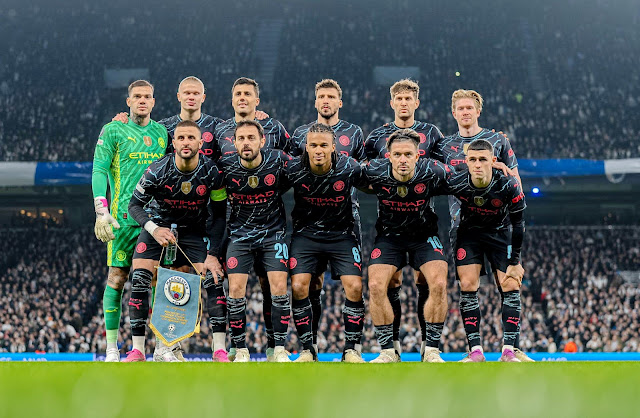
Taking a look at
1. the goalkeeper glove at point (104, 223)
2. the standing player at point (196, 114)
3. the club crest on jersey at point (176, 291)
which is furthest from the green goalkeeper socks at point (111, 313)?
the standing player at point (196, 114)

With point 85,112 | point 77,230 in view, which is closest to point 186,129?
point 77,230

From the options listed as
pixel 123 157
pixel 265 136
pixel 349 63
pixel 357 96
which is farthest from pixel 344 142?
pixel 349 63

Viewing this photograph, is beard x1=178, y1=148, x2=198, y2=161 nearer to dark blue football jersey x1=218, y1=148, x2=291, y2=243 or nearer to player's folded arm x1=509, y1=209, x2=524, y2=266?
dark blue football jersey x1=218, y1=148, x2=291, y2=243

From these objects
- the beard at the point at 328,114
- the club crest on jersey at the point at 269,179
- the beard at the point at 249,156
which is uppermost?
the beard at the point at 328,114

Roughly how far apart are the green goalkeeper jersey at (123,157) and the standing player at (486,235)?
285 centimetres

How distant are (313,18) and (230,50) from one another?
149 inches

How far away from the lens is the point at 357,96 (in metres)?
28.4

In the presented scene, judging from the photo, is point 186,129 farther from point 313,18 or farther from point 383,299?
point 313,18

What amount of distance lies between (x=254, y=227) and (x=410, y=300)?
1389cm

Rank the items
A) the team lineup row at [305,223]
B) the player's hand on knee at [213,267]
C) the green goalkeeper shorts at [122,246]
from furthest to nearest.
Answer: the green goalkeeper shorts at [122,246] < the player's hand on knee at [213,267] < the team lineup row at [305,223]

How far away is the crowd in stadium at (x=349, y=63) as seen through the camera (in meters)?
27.0

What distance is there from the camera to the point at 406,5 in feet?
102

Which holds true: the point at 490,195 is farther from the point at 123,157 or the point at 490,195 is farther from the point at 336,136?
the point at 123,157

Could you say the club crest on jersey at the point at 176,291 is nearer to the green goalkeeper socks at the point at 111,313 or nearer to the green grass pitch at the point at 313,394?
the green goalkeeper socks at the point at 111,313
